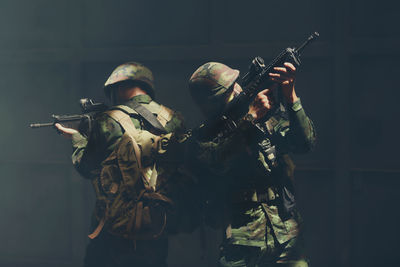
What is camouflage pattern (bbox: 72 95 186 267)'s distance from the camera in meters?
3.24

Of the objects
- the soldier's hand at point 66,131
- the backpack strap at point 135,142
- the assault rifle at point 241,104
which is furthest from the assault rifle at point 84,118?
the assault rifle at point 241,104

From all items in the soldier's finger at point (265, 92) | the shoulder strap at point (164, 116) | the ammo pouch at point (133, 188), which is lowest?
the ammo pouch at point (133, 188)

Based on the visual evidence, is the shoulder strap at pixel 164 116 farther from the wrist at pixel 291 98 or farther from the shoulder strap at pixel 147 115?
the wrist at pixel 291 98

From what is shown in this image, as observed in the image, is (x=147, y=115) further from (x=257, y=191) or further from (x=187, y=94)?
(x=187, y=94)

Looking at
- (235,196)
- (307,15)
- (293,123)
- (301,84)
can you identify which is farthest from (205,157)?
(307,15)

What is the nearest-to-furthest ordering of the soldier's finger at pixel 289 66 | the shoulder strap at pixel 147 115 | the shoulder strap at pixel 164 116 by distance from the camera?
1. the soldier's finger at pixel 289 66
2. the shoulder strap at pixel 147 115
3. the shoulder strap at pixel 164 116

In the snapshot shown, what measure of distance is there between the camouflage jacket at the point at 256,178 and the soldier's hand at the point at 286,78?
0.22 feet

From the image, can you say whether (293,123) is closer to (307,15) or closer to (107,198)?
(107,198)

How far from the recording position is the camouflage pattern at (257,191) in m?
2.74

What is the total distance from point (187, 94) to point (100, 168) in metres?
1.44

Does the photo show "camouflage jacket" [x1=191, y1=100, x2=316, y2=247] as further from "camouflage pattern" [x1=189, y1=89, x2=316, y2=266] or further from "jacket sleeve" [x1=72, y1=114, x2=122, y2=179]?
"jacket sleeve" [x1=72, y1=114, x2=122, y2=179]

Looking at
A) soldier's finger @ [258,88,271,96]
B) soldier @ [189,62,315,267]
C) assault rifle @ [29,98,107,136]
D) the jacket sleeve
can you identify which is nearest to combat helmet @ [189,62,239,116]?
soldier @ [189,62,315,267]

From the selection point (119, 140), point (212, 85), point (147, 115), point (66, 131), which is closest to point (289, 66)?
point (212, 85)

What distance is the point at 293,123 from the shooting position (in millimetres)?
2744
